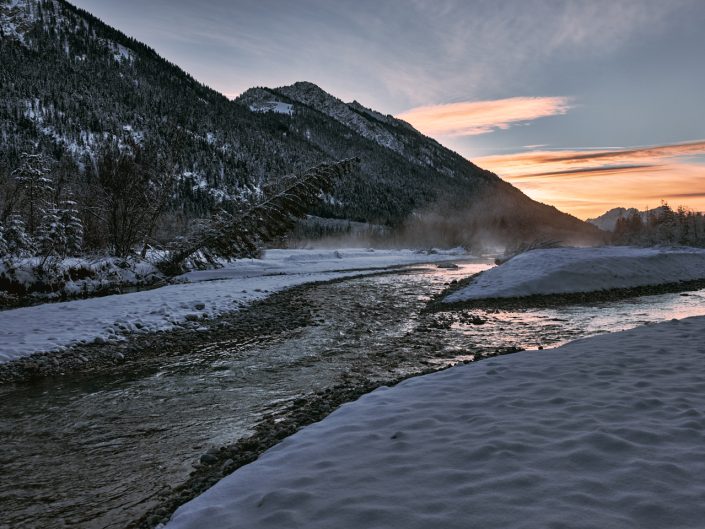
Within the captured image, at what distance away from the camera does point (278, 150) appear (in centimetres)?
18888

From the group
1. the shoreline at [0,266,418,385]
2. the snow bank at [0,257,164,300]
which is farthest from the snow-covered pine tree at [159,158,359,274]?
the shoreline at [0,266,418,385]

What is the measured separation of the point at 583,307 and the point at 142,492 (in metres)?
19.8

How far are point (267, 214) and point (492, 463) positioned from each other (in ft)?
78.5

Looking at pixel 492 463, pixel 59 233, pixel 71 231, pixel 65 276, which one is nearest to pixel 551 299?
pixel 492 463

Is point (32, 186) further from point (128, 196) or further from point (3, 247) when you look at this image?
point (3, 247)

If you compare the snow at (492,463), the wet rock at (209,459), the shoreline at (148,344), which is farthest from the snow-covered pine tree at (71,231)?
the snow at (492,463)

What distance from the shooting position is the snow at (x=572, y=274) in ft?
75.5

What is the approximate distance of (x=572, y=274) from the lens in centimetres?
2461

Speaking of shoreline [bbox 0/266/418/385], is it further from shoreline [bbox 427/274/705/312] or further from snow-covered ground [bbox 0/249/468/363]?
shoreline [bbox 427/274/705/312]

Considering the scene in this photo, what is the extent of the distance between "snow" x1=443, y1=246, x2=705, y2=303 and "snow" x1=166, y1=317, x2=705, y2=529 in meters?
15.2

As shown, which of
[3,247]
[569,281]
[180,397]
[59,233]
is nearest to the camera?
[180,397]

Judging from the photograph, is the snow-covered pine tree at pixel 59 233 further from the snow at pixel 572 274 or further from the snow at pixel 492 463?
the snow at pixel 492 463

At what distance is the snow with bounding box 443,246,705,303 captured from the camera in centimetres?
2302

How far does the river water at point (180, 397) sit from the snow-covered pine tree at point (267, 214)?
35.2 ft
